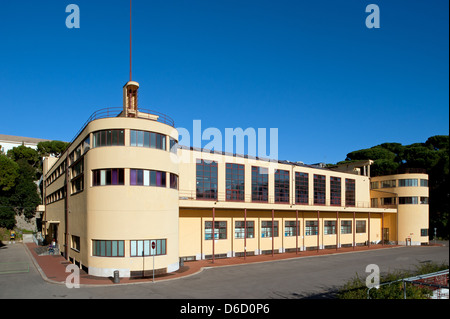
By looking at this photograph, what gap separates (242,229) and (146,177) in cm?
1426

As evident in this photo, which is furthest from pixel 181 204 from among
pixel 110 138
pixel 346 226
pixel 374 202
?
pixel 374 202

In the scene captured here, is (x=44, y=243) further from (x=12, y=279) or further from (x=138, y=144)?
(x=138, y=144)

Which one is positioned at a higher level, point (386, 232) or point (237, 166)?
point (237, 166)

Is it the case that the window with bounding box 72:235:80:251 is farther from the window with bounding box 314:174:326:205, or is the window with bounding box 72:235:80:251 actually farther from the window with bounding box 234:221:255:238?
the window with bounding box 314:174:326:205

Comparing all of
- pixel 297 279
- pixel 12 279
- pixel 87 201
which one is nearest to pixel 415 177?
pixel 297 279

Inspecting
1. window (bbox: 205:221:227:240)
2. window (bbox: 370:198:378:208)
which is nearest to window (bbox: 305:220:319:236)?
window (bbox: 205:221:227:240)

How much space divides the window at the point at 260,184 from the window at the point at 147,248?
Answer: 14.6m

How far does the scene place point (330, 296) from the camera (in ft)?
59.9

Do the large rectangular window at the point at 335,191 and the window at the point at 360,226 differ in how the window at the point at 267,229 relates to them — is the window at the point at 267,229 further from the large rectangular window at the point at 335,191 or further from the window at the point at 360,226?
the window at the point at 360,226

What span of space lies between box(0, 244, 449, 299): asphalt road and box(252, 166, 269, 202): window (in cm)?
894

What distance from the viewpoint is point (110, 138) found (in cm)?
2455

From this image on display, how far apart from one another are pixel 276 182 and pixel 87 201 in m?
21.0

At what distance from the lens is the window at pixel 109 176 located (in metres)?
24.1
